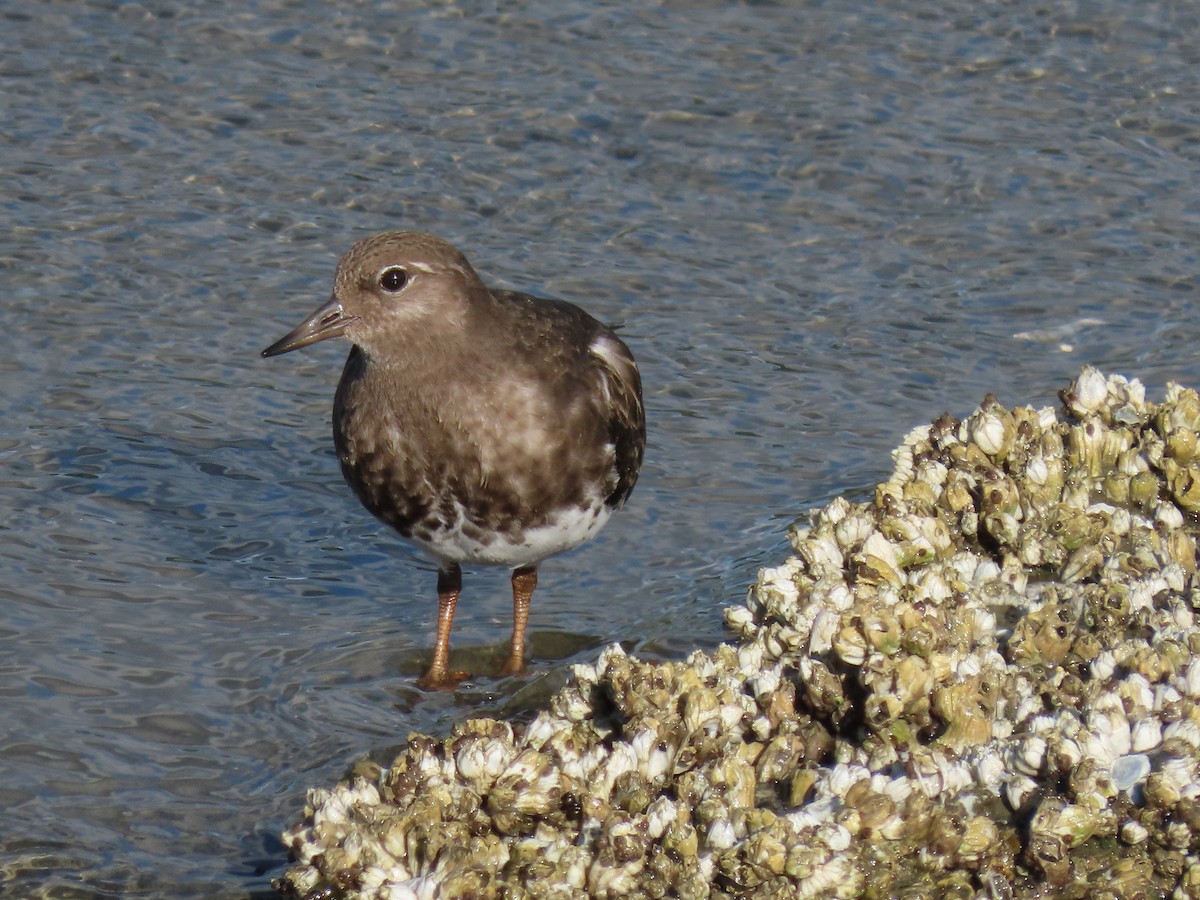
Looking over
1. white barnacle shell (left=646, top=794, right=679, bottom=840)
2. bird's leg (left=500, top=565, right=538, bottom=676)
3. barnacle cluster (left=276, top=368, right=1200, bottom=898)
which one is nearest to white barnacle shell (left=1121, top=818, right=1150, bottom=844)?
barnacle cluster (left=276, top=368, right=1200, bottom=898)

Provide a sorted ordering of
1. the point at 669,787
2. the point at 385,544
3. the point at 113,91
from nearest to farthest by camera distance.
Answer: the point at 669,787, the point at 385,544, the point at 113,91

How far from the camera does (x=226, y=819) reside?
16.8ft

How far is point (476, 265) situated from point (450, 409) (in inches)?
128

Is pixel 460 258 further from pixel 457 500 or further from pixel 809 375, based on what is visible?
pixel 809 375

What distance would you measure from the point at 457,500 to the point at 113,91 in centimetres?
543

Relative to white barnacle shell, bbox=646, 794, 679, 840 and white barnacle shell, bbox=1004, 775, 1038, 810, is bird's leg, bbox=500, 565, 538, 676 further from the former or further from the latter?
white barnacle shell, bbox=1004, 775, 1038, 810

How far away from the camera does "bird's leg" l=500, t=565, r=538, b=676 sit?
6.41 m

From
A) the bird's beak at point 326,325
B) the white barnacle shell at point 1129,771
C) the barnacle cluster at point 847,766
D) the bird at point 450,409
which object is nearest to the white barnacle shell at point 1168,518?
→ the barnacle cluster at point 847,766

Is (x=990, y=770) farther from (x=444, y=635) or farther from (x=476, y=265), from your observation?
(x=476, y=265)

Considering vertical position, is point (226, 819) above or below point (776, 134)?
below

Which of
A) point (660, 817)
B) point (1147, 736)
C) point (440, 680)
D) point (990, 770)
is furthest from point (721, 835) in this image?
point (440, 680)

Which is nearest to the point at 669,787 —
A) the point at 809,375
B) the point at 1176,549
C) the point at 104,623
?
the point at 1176,549

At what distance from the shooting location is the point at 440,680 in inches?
245

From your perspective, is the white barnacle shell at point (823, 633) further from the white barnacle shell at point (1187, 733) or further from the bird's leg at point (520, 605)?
the bird's leg at point (520, 605)
